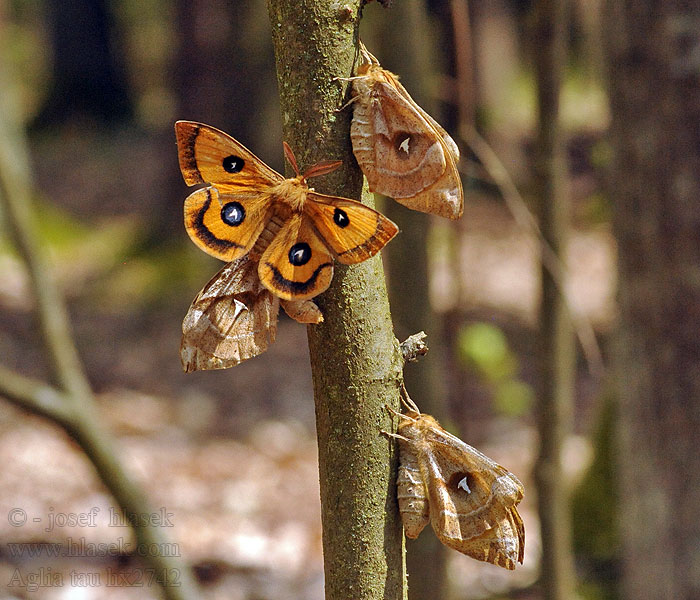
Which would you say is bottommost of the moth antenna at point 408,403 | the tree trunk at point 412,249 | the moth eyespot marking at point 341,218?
the moth antenna at point 408,403

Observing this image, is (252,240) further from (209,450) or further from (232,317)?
(209,450)

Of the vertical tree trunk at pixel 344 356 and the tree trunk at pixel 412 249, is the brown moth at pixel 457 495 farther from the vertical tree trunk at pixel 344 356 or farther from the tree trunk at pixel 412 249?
the tree trunk at pixel 412 249

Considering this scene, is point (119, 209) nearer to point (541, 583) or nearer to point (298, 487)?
point (298, 487)

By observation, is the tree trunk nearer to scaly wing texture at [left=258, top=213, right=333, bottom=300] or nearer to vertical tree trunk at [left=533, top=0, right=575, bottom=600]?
vertical tree trunk at [left=533, top=0, right=575, bottom=600]

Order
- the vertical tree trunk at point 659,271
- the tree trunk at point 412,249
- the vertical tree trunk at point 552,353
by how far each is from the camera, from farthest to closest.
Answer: the vertical tree trunk at point 659,271
the vertical tree trunk at point 552,353
the tree trunk at point 412,249

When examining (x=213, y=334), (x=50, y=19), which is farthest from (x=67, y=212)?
(x=213, y=334)

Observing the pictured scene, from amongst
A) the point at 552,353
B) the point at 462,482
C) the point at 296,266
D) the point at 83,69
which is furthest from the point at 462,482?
the point at 83,69

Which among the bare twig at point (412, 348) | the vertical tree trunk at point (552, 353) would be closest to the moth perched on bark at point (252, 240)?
the bare twig at point (412, 348)

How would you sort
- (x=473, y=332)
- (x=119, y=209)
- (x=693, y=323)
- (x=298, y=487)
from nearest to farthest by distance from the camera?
(x=693, y=323)
(x=473, y=332)
(x=298, y=487)
(x=119, y=209)
